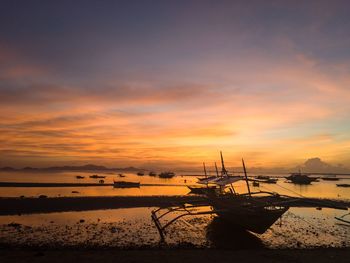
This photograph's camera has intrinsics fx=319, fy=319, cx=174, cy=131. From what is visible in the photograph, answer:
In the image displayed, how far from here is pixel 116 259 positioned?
17.0 m

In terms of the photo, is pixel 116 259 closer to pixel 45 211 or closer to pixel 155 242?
pixel 155 242

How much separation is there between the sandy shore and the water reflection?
2.97 m

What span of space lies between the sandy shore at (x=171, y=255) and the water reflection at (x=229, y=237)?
9.74ft

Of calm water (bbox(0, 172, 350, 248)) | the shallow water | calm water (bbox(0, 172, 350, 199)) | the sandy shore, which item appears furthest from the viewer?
calm water (bbox(0, 172, 350, 199))

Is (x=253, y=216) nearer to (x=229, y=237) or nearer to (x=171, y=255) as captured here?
(x=229, y=237)

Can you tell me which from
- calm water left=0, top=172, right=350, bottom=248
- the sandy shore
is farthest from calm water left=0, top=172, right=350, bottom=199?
the sandy shore

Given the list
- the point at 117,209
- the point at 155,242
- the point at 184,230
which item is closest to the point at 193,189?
the point at 117,209

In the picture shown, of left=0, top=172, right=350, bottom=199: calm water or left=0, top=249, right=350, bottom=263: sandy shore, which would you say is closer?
left=0, top=249, right=350, bottom=263: sandy shore

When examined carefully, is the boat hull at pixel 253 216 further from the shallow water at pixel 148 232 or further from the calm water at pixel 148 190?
the calm water at pixel 148 190

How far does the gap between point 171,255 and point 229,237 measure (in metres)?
8.90

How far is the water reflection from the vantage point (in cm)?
2294

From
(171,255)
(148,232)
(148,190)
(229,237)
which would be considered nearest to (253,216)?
(229,237)

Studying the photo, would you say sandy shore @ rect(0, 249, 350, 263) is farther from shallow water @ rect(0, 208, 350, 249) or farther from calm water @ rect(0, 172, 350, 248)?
calm water @ rect(0, 172, 350, 248)

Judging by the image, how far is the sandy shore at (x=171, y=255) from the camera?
55.5ft
